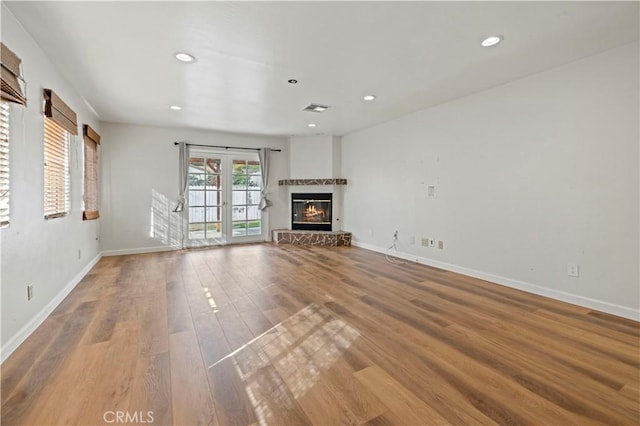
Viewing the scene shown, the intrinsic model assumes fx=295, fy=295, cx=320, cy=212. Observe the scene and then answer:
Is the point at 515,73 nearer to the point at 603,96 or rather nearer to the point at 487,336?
the point at 603,96

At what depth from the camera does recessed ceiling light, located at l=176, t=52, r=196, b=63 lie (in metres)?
2.81

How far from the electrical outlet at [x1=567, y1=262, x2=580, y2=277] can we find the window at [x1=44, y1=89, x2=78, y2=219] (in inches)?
204

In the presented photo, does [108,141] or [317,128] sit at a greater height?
[317,128]

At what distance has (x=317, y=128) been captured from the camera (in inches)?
234

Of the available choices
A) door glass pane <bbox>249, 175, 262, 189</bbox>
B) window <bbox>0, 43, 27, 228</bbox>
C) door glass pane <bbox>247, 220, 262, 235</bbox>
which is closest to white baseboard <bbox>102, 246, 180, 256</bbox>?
door glass pane <bbox>247, 220, 262, 235</bbox>

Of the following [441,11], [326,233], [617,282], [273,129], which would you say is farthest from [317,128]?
[617,282]

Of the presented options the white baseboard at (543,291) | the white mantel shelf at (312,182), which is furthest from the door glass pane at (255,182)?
the white baseboard at (543,291)

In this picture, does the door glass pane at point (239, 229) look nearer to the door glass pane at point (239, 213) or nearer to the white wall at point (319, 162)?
the door glass pane at point (239, 213)

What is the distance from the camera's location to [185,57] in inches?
113

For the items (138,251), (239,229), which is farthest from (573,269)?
(138,251)

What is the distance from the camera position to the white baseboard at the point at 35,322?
6.59 feet

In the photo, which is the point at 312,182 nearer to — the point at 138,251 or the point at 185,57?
the point at 138,251

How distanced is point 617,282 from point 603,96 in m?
1.75

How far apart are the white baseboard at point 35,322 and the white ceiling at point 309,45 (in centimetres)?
235
